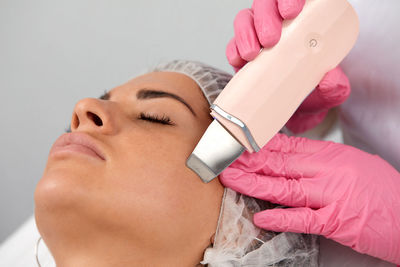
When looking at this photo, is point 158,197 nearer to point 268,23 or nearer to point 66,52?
point 268,23

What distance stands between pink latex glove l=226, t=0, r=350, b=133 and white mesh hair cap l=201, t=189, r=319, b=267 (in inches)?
16.6

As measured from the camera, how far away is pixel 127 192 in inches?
36.6

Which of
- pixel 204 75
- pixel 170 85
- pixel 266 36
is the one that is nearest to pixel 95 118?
pixel 170 85

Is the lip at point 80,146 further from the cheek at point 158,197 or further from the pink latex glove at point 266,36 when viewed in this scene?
the pink latex glove at point 266,36

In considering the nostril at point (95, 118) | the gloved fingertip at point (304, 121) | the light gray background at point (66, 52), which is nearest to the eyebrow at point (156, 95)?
the nostril at point (95, 118)

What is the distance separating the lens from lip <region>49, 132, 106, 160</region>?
0.97 metres

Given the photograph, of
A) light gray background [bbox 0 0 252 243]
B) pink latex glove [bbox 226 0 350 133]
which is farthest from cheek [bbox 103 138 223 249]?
light gray background [bbox 0 0 252 243]

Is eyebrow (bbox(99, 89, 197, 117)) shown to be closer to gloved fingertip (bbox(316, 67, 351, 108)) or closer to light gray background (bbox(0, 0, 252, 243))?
gloved fingertip (bbox(316, 67, 351, 108))

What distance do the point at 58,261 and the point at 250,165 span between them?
0.62m

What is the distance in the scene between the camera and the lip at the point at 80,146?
97 centimetres

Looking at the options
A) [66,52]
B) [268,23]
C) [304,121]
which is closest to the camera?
[268,23]

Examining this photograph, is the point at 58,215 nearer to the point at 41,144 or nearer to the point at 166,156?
the point at 166,156

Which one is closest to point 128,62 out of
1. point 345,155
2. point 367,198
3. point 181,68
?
point 181,68

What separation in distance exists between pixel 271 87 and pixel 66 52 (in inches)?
59.3
